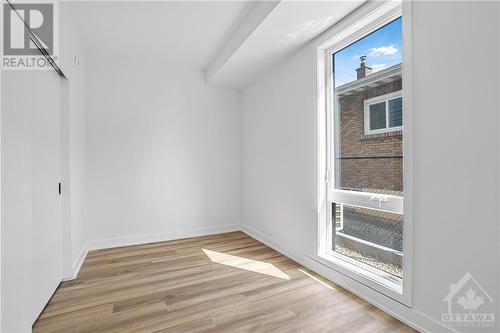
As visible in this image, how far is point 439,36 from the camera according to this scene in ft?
5.21

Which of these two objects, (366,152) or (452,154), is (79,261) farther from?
(452,154)

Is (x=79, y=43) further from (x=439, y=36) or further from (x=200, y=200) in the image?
(x=439, y=36)

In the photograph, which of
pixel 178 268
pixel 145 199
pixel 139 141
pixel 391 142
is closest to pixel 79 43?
pixel 139 141

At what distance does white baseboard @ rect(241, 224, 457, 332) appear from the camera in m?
1.68

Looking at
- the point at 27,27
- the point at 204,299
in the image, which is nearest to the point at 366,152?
the point at 204,299

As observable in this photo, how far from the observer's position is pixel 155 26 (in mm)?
2775

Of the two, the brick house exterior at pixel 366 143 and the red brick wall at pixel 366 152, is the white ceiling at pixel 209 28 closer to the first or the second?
the brick house exterior at pixel 366 143

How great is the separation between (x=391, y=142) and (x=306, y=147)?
3.15ft

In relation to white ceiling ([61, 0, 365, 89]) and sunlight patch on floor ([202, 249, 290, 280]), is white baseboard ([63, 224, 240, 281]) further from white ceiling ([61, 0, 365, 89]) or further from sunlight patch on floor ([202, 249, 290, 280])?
white ceiling ([61, 0, 365, 89])

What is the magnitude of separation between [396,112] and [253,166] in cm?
240

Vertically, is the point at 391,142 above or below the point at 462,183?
above
